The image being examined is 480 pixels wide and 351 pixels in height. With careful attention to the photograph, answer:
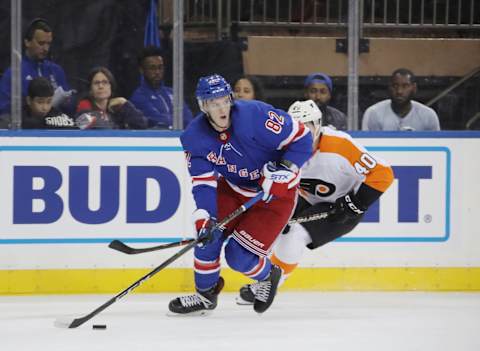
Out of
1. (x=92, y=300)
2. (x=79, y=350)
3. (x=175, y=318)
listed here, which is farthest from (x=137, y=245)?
(x=79, y=350)

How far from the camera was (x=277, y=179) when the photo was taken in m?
4.54

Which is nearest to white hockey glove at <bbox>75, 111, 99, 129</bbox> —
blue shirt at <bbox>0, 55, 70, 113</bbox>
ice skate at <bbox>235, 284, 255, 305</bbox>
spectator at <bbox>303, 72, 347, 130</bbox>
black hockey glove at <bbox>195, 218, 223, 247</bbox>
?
blue shirt at <bbox>0, 55, 70, 113</bbox>

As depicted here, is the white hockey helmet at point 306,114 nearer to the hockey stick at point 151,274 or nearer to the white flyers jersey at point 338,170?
the white flyers jersey at point 338,170

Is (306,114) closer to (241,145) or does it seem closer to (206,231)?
(241,145)

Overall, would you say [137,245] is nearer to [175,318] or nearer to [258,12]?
[175,318]

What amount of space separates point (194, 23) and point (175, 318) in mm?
1731

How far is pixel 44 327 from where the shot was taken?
4.45m

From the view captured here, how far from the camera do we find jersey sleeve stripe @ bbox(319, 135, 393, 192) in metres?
4.96

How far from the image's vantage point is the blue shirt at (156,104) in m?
5.70

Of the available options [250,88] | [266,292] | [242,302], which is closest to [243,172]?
[266,292]

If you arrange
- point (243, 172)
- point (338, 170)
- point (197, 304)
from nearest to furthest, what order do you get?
point (243, 172) < point (197, 304) < point (338, 170)

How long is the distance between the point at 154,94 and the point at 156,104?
0.05 metres

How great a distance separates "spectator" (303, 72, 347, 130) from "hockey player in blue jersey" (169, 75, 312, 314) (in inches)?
46.4

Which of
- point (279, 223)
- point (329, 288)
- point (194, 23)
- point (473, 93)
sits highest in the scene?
point (194, 23)
